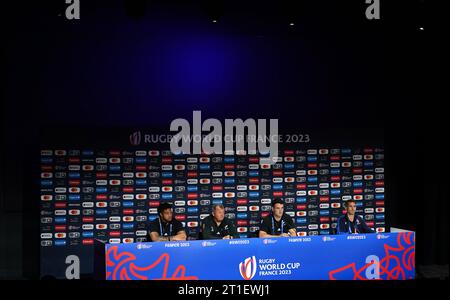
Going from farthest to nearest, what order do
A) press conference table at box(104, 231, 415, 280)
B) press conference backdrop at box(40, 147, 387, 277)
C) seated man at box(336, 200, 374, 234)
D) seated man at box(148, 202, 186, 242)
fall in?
1. press conference backdrop at box(40, 147, 387, 277)
2. seated man at box(336, 200, 374, 234)
3. seated man at box(148, 202, 186, 242)
4. press conference table at box(104, 231, 415, 280)

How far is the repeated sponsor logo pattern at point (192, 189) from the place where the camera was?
25.9ft

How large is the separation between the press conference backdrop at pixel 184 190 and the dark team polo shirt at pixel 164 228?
6.04 feet

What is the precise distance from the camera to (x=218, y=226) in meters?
6.32

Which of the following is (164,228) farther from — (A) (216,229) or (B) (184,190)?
(B) (184,190)

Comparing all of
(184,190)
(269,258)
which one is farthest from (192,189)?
(269,258)

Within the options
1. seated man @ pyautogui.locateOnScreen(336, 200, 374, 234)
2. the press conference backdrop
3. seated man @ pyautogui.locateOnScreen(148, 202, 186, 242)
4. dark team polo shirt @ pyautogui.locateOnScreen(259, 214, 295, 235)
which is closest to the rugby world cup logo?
seated man @ pyautogui.locateOnScreen(148, 202, 186, 242)

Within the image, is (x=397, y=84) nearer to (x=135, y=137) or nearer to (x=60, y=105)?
(x=135, y=137)

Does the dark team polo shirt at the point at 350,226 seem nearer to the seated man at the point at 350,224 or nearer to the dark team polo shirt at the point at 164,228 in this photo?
the seated man at the point at 350,224

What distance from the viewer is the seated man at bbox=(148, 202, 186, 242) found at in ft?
20.1

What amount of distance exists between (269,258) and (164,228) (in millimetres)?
1148

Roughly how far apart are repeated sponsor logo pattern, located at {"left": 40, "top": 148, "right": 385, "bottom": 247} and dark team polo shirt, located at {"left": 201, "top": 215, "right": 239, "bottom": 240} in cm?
184

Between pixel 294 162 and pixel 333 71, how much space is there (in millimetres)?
1445

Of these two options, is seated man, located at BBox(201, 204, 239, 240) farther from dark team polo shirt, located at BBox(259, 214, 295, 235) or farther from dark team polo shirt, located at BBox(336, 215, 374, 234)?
dark team polo shirt, located at BBox(336, 215, 374, 234)

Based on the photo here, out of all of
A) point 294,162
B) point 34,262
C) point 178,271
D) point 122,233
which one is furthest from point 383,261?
point 34,262
